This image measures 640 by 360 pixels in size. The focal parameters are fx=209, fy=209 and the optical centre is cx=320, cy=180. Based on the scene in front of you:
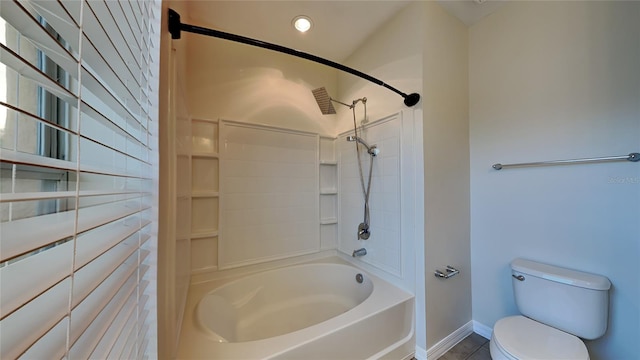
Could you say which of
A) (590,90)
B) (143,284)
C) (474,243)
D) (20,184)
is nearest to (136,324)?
(143,284)

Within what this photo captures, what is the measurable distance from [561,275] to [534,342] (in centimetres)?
44

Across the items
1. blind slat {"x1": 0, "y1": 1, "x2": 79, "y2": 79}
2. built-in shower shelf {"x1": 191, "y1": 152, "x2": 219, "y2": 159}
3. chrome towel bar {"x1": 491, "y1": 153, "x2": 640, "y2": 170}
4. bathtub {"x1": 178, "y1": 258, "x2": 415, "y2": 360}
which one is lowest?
bathtub {"x1": 178, "y1": 258, "x2": 415, "y2": 360}

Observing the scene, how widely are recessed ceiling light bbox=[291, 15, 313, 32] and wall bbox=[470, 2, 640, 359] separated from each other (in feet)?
4.67

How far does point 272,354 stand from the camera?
1011 millimetres

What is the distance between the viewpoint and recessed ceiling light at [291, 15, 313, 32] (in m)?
1.69

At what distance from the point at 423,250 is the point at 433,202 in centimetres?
35

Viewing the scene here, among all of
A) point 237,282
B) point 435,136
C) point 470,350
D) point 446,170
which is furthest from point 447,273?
point 237,282

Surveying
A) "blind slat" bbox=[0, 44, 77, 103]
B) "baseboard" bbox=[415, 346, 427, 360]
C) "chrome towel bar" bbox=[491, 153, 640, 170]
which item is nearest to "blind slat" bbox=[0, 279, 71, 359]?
"blind slat" bbox=[0, 44, 77, 103]

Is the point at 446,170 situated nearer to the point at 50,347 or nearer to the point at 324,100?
the point at 324,100

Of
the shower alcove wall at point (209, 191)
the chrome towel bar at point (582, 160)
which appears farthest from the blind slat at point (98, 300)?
the chrome towel bar at point (582, 160)

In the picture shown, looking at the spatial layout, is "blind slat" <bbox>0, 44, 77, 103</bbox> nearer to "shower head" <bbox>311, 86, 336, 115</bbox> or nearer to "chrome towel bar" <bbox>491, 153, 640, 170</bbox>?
"shower head" <bbox>311, 86, 336, 115</bbox>

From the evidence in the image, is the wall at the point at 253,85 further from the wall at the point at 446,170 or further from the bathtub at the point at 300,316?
the bathtub at the point at 300,316

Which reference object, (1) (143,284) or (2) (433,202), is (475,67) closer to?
(2) (433,202)

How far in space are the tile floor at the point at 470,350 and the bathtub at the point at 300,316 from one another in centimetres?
32
